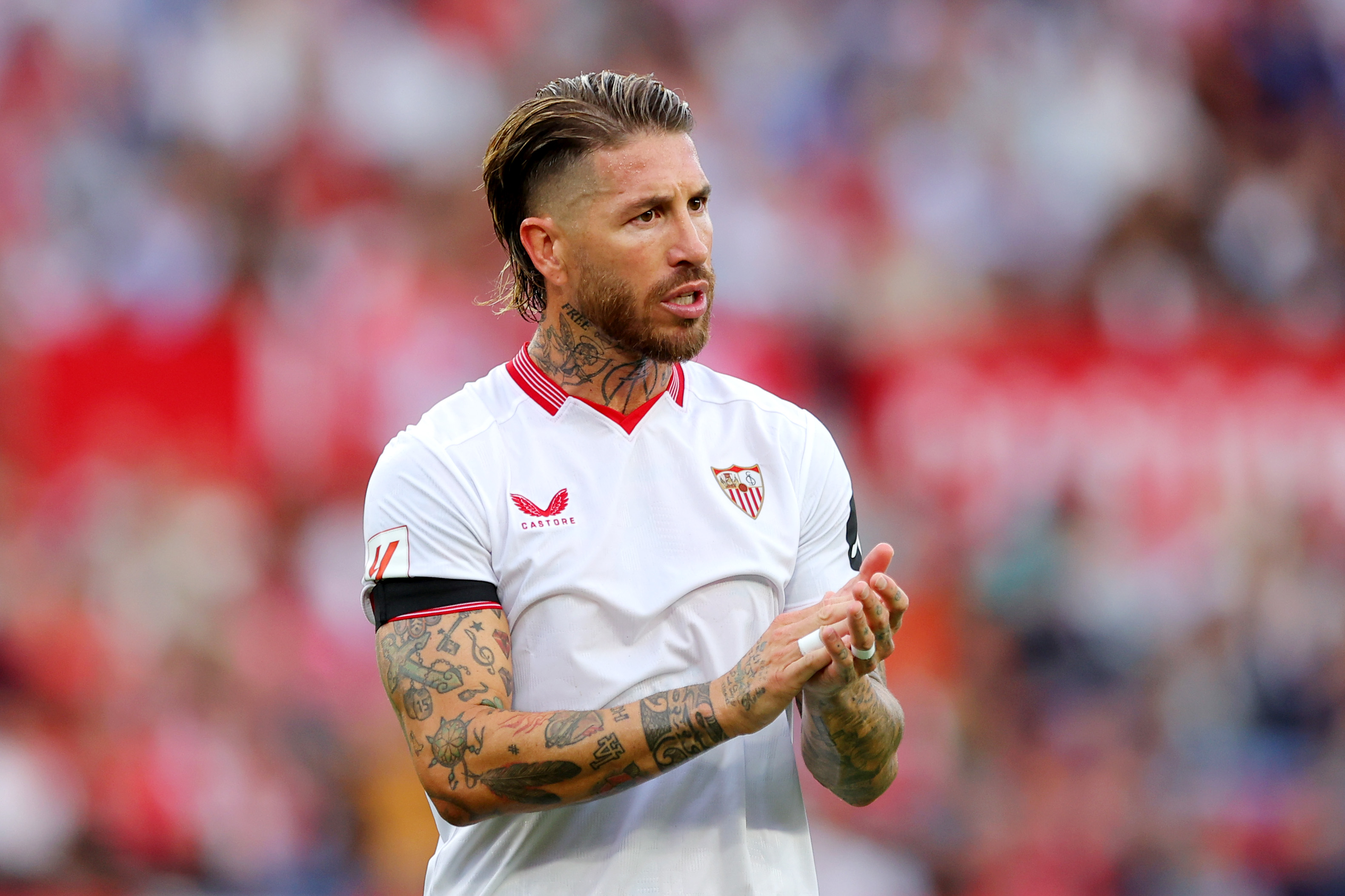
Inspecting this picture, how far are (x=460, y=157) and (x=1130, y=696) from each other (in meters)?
4.55

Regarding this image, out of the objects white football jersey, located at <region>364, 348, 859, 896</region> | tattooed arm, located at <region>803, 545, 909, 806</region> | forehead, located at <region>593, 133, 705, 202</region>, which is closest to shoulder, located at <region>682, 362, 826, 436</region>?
white football jersey, located at <region>364, 348, 859, 896</region>

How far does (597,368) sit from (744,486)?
386 mm

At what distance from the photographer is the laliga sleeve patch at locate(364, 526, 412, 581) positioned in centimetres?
278

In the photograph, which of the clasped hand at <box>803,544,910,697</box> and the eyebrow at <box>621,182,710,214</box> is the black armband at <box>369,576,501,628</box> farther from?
the eyebrow at <box>621,182,710,214</box>

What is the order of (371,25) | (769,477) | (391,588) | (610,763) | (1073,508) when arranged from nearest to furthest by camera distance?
1. (610,763)
2. (391,588)
3. (769,477)
4. (1073,508)
5. (371,25)

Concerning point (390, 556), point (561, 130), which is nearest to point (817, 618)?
point (390, 556)

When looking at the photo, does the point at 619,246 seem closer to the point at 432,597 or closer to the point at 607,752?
the point at 432,597

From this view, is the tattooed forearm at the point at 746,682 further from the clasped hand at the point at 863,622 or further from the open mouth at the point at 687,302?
the open mouth at the point at 687,302

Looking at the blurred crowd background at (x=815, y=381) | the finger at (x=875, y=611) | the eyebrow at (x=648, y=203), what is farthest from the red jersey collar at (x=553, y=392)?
the blurred crowd background at (x=815, y=381)

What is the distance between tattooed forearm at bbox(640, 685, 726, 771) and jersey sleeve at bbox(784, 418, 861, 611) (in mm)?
452

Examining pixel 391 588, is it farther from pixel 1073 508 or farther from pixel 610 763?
pixel 1073 508

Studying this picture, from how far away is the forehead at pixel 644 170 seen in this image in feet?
9.84

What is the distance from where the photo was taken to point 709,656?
9.34 ft

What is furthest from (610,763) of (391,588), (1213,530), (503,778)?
(1213,530)
